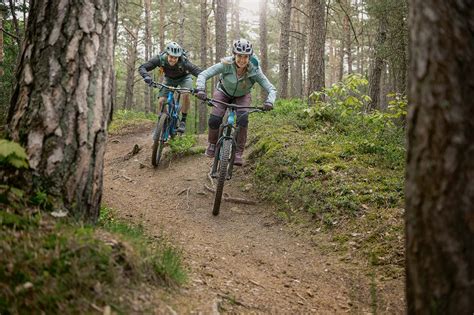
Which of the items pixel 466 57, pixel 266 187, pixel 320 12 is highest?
pixel 320 12

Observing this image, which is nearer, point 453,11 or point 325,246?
point 453,11

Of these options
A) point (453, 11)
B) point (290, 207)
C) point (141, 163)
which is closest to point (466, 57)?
point (453, 11)

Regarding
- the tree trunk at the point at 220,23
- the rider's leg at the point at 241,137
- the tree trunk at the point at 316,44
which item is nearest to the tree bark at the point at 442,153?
the rider's leg at the point at 241,137

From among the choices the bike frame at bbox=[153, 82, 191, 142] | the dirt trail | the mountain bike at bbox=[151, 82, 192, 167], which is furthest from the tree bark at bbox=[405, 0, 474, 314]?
the bike frame at bbox=[153, 82, 191, 142]

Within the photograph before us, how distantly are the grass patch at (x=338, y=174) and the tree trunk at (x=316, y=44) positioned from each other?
1582 millimetres

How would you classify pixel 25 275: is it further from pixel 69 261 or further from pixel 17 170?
pixel 17 170

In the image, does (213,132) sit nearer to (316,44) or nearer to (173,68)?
(173,68)

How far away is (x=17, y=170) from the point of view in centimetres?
289

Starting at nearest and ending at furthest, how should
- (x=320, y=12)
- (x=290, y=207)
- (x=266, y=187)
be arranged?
(x=290, y=207) < (x=266, y=187) < (x=320, y=12)

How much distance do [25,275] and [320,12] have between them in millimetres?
10829

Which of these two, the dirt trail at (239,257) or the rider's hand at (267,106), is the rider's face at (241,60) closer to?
the rider's hand at (267,106)

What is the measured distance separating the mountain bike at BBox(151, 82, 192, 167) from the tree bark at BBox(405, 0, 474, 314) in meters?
6.57

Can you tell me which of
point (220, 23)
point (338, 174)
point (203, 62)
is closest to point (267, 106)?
point (338, 174)

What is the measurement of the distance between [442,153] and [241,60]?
511cm
